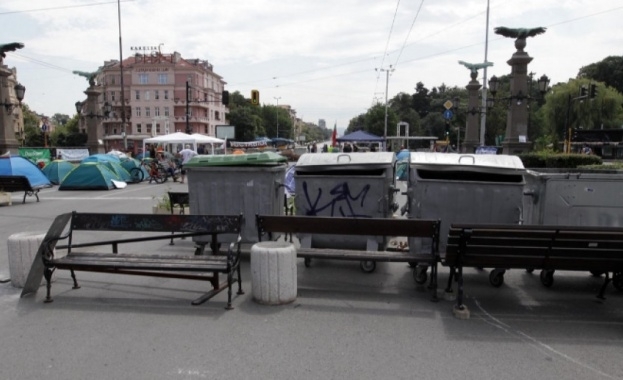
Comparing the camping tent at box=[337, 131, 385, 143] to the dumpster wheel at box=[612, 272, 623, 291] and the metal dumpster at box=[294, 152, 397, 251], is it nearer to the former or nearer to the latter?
the metal dumpster at box=[294, 152, 397, 251]

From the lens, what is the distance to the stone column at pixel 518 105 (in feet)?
61.5

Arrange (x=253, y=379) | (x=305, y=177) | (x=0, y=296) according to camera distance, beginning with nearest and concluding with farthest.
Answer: (x=253, y=379)
(x=0, y=296)
(x=305, y=177)

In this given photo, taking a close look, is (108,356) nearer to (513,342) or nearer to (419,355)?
(419,355)

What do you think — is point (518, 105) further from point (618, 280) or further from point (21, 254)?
point (21, 254)

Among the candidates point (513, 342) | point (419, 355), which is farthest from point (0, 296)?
point (513, 342)

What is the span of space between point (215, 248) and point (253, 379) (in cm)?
251

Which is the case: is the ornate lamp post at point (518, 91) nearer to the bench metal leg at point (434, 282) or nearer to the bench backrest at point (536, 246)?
the bench backrest at point (536, 246)

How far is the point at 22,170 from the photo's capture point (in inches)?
597

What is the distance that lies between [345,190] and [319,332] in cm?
262

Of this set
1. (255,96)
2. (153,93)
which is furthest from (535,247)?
(153,93)

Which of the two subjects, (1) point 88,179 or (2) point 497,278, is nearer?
(2) point 497,278

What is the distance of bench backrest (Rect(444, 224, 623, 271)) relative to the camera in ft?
14.6

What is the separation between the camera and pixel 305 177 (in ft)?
21.3

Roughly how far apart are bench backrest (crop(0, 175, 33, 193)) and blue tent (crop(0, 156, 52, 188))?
85 cm
